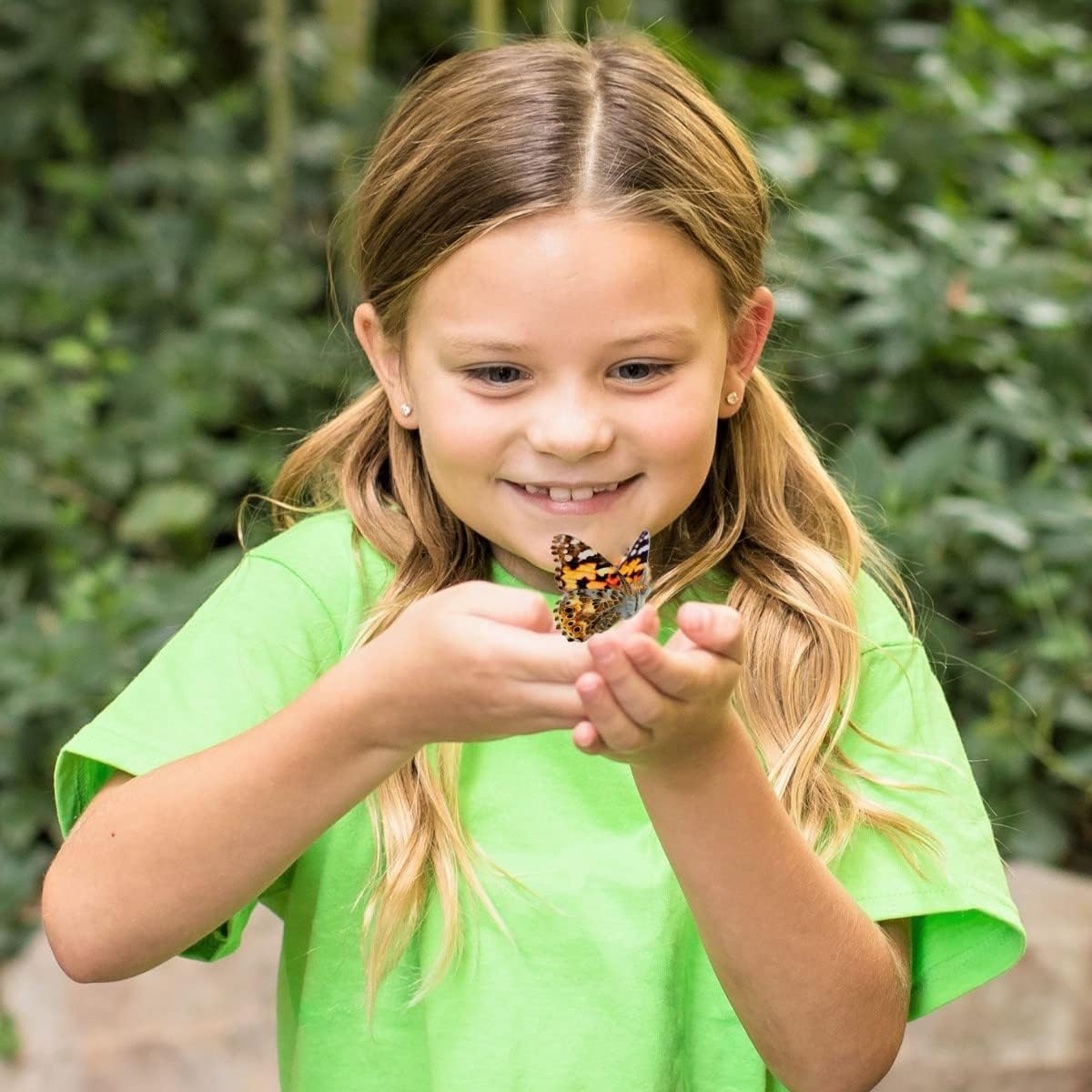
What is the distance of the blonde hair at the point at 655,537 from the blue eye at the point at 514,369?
0.10 meters

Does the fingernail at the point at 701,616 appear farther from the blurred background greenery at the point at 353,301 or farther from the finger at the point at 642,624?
the blurred background greenery at the point at 353,301

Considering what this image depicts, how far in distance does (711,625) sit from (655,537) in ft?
1.56

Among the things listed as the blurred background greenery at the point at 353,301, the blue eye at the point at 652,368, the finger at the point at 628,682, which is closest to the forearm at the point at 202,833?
the finger at the point at 628,682

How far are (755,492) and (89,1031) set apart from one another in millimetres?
1549

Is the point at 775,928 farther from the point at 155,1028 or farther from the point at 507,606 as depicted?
the point at 155,1028

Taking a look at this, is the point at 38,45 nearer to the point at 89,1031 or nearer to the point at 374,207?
the point at 89,1031

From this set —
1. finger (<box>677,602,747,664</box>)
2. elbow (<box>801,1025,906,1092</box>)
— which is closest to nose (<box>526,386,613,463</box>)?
finger (<box>677,602,747,664</box>)

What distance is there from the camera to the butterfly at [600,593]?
1.15 metres

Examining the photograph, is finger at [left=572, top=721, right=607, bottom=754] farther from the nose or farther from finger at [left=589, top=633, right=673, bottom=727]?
the nose

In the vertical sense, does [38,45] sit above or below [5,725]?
above

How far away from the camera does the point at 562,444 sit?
1303 mm

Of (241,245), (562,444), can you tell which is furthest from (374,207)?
(241,245)

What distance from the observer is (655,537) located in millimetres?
1553

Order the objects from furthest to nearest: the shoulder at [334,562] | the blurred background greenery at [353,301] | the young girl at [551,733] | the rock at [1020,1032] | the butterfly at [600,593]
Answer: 1. the blurred background greenery at [353,301]
2. the rock at [1020,1032]
3. the shoulder at [334,562]
4. the young girl at [551,733]
5. the butterfly at [600,593]
